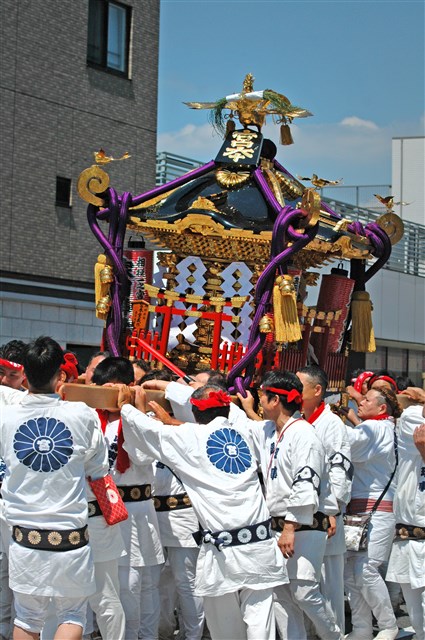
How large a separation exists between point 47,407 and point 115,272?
3.20 m

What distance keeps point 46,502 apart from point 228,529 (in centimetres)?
89

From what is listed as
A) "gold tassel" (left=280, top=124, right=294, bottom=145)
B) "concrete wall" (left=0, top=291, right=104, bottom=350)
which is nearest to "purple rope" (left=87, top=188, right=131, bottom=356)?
"gold tassel" (left=280, top=124, right=294, bottom=145)

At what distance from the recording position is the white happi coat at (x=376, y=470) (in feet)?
21.9

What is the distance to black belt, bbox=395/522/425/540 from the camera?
5.83 metres

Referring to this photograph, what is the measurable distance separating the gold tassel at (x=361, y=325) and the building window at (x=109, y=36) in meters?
8.72

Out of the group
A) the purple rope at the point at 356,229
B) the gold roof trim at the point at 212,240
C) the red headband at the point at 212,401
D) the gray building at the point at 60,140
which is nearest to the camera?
the red headband at the point at 212,401

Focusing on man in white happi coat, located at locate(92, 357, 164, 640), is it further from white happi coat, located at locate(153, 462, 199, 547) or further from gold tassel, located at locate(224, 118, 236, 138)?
gold tassel, located at locate(224, 118, 236, 138)

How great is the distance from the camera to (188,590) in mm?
6086

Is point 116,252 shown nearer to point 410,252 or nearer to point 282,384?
point 282,384

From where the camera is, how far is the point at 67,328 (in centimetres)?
1493

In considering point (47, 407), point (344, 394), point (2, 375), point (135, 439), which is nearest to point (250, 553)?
point (135, 439)

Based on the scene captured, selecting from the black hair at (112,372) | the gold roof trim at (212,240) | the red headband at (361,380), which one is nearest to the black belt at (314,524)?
the black hair at (112,372)

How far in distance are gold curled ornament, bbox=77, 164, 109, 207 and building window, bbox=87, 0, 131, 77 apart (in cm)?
861

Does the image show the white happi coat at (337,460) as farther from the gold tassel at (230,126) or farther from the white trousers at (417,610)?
the gold tassel at (230,126)
